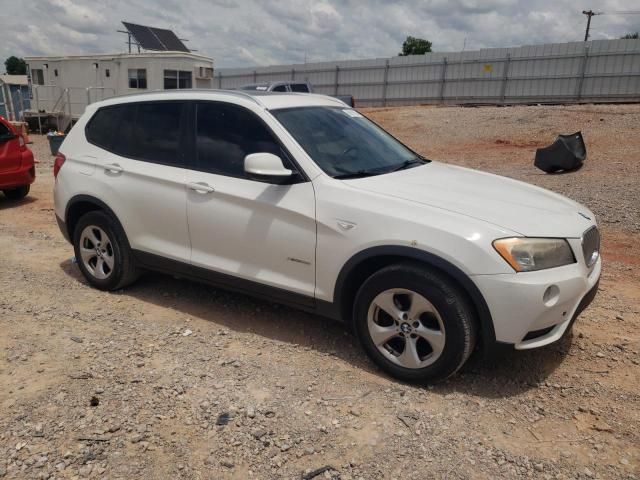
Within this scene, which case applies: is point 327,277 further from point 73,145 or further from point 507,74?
point 507,74

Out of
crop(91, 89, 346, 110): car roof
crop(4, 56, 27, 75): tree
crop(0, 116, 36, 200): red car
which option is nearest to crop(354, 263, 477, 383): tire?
crop(91, 89, 346, 110): car roof

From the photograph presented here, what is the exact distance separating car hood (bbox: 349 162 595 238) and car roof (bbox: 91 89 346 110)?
3.15 ft

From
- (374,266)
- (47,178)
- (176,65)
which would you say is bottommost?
(47,178)

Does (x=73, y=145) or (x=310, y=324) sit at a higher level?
(x=73, y=145)

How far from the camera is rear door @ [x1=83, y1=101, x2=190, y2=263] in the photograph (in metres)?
4.14

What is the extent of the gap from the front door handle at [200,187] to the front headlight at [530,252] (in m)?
2.07

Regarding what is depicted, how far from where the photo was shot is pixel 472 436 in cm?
281

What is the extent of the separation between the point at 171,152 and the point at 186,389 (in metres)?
1.92

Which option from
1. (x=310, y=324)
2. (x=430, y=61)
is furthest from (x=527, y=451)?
(x=430, y=61)

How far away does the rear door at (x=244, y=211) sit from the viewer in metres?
3.52

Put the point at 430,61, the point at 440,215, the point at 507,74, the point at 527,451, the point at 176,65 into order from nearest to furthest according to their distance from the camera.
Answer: the point at 527,451, the point at 440,215, the point at 176,65, the point at 507,74, the point at 430,61

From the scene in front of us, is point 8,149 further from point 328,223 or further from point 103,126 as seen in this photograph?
point 328,223

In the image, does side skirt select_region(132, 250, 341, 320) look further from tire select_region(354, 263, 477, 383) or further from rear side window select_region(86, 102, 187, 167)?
rear side window select_region(86, 102, 187, 167)

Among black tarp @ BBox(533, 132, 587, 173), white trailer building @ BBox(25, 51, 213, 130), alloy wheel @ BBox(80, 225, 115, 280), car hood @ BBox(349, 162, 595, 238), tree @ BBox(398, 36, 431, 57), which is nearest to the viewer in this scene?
car hood @ BBox(349, 162, 595, 238)
